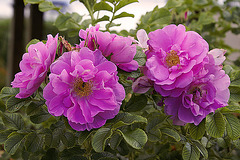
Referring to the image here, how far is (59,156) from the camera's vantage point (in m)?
0.65

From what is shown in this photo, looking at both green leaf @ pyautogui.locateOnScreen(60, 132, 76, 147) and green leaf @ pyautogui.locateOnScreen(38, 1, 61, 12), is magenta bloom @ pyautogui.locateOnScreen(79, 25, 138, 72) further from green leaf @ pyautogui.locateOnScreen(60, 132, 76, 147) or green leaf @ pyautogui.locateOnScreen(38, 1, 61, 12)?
green leaf @ pyautogui.locateOnScreen(38, 1, 61, 12)

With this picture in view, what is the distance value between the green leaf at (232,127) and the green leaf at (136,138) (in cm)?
18

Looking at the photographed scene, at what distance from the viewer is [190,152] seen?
583 millimetres

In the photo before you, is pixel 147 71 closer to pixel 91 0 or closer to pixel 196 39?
pixel 196 39

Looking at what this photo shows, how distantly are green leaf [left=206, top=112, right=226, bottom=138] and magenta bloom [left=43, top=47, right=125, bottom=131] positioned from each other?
19cm

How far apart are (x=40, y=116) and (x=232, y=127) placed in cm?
39

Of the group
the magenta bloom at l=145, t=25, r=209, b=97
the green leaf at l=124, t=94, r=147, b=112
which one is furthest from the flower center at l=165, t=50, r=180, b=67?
the green leaf at l=124, t=94, r=147, b=112

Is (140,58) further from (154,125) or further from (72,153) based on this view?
(72,153)

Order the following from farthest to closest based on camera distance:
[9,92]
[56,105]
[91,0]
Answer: [91,0]
[9,92]
[56,105]

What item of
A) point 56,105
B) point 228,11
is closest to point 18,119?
point 56,105

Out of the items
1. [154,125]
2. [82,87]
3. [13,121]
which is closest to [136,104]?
[154,125]

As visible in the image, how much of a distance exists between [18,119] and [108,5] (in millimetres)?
332

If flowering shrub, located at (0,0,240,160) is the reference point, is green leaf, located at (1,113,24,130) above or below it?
below

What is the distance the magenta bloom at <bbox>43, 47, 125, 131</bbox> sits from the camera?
18.6 inches
